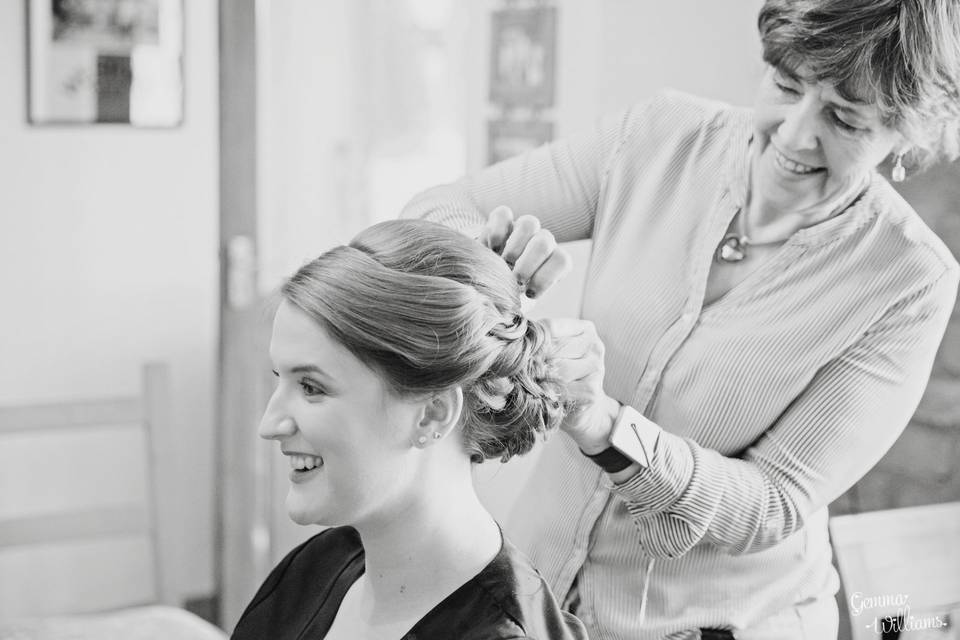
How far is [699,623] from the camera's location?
4.72ft

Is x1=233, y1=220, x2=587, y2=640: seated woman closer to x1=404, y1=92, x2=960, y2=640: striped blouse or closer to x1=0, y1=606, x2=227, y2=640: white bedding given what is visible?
x1=404, y1=92, x2=960, y2=640: striped blouse

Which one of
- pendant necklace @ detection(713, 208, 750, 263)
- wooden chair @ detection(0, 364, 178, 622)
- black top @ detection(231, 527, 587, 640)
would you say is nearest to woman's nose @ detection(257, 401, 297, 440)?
black top @ detection(231, 527, 587, 640)

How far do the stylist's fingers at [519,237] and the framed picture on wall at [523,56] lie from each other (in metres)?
1.42

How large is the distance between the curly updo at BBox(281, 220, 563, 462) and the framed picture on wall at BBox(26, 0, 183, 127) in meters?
2.21

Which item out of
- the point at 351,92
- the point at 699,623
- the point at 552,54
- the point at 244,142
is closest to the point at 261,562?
the point at 244,142

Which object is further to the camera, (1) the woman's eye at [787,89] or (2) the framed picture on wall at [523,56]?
(2) the framed picture on wall at [523,56]

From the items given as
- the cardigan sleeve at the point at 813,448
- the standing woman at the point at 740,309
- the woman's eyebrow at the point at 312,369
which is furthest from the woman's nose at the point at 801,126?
the woman's eyebrow at the point at 312,369

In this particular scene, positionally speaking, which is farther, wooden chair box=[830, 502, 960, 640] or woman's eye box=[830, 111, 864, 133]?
wooden chair box=[830, 502, 960, 640]

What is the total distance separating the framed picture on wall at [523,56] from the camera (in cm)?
265

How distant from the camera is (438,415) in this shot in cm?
125

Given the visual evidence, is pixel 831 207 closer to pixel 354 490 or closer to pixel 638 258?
pixel 638 258

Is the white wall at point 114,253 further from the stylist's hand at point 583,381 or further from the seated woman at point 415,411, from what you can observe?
the stylist's hand at point 583,381

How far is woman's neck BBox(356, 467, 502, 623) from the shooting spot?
1.25 metres

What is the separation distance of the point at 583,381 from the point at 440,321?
0.58 ft
